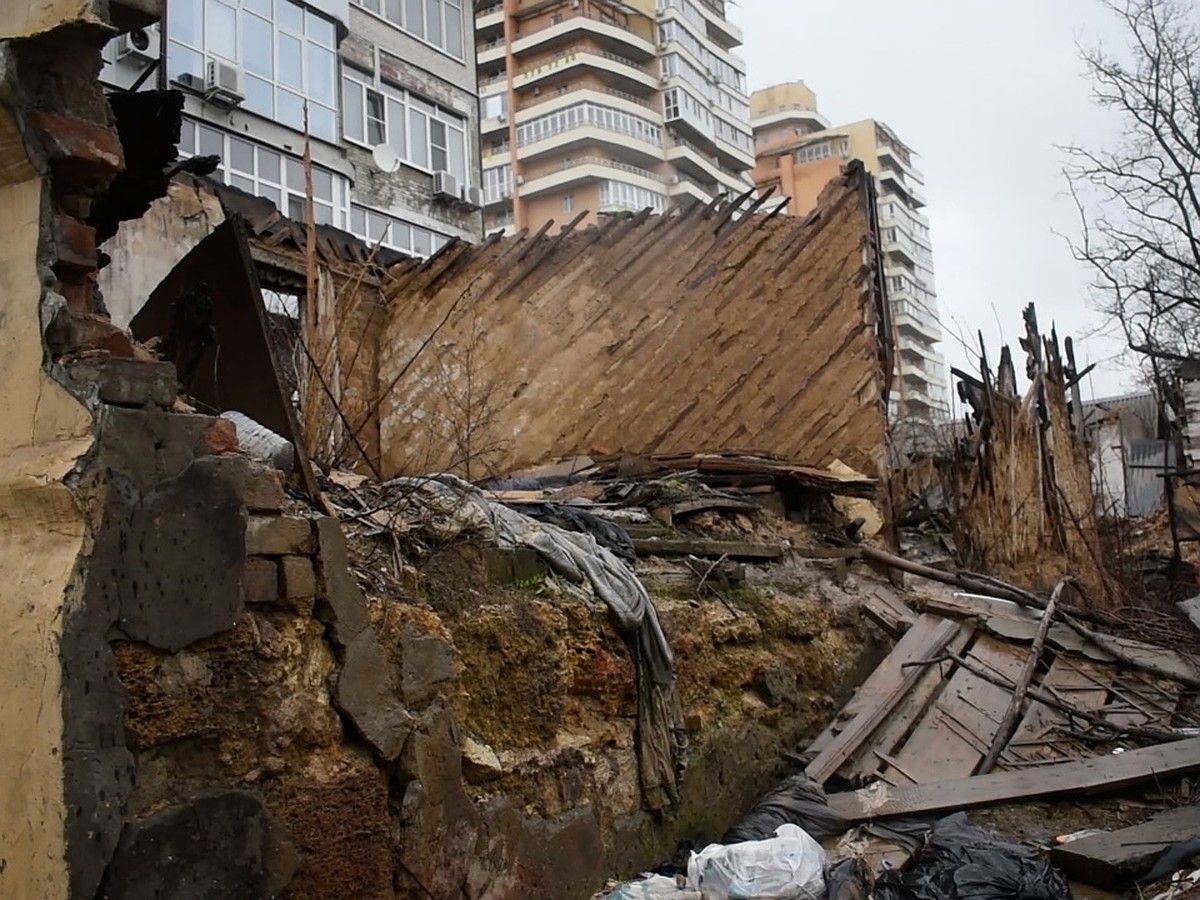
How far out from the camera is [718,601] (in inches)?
252

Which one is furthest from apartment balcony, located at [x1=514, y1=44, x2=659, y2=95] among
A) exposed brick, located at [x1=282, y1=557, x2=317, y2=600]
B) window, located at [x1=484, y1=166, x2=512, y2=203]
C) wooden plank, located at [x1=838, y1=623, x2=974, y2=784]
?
exposed brick, located at [x1=282, y1=557, x2=317, y2=600]

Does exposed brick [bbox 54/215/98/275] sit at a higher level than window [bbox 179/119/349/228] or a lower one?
lower

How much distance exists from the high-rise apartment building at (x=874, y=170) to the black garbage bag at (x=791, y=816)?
57158 millimetres

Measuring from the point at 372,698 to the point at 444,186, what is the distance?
18904mm

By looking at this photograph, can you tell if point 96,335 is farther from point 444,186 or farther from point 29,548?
point 444,186

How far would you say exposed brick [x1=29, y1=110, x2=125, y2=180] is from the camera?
3.19m

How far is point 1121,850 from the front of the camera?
510 centimetres

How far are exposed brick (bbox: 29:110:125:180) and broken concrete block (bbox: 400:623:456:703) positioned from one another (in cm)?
190


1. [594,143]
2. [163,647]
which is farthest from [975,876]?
[594,143]

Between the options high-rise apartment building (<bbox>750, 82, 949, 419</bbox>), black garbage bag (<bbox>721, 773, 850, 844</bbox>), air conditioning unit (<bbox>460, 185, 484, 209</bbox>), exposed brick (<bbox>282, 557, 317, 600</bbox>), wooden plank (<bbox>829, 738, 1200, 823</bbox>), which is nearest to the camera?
exposed brick (<bbox>282, 557, 317, 600</bbox>)

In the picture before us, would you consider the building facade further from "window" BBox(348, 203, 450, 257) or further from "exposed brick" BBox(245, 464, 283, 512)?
"exposed brick" BBox(245, 464, 283, 512)

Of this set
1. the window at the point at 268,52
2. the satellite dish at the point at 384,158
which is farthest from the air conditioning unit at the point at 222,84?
the satellite dish at the point at 384,158

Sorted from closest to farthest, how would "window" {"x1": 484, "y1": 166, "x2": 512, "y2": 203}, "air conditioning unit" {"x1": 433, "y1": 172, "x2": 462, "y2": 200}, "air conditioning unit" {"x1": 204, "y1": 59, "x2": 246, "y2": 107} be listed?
"air conditioning unit" {"x1": 204, "y1": 59, "x2": 246, "y2": 107}, "air conditioning unit" {"x1": 433, "y1": 172, "x2": 462, "y2": 200}, "window" {"x1": 484, "y1": 166, "x2": 512, "y2": 203}

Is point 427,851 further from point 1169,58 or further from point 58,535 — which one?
point 1169,58
